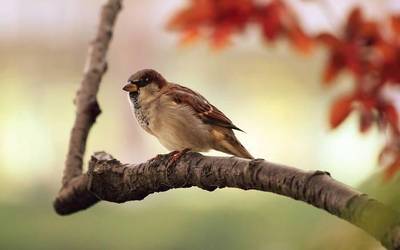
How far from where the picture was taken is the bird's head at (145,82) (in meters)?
0.92

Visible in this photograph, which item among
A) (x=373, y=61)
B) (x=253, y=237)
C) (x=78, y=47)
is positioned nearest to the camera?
(x=373, y=61)

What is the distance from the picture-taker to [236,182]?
613mm

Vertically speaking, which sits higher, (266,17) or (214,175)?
(266,17)

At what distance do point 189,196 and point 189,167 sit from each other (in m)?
1.91

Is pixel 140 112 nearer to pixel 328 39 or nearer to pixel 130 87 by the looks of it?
pixel 130 87

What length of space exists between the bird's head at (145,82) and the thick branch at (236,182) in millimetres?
139

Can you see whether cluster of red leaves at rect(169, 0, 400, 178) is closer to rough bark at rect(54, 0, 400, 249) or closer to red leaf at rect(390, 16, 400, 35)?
red leaf at rect(390, 16, 400, 35)

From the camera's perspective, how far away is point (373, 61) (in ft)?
3.81

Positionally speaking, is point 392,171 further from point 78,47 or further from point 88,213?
point 78,47

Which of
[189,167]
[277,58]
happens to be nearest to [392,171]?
[189,167]

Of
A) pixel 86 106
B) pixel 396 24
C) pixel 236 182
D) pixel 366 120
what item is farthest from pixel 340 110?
pixel 236 182

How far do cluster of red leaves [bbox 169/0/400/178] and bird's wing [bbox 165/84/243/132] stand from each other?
20 centimetres

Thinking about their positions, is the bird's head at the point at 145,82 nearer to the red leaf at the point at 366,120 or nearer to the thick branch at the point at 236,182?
the thick branch at the point at 236,182

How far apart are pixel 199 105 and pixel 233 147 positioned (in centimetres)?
8
